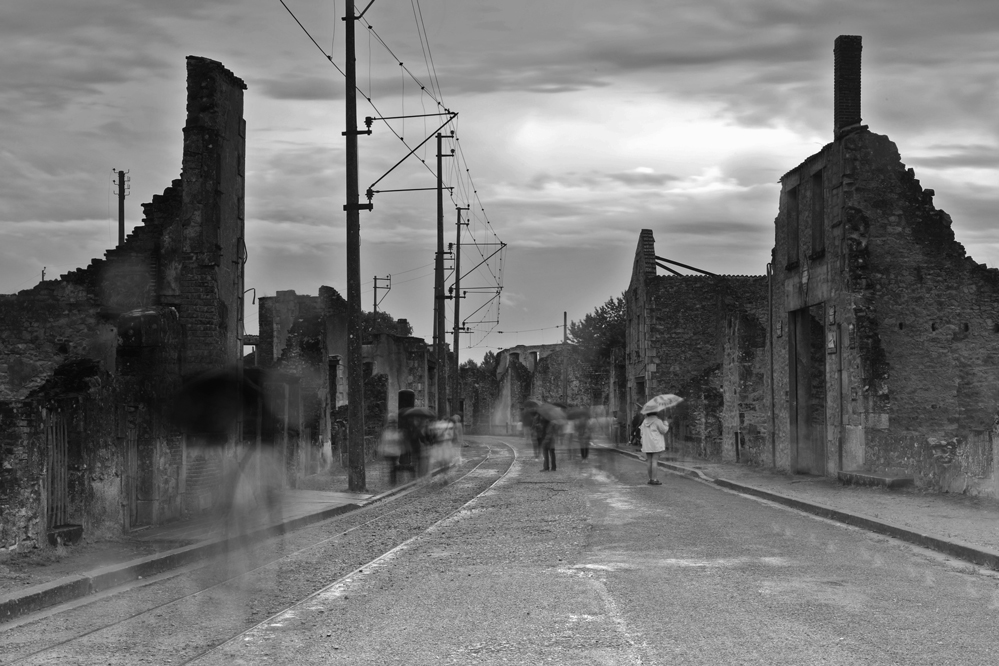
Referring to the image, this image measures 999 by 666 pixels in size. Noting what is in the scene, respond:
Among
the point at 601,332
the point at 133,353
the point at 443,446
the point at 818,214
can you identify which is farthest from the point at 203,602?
the point at 601,332

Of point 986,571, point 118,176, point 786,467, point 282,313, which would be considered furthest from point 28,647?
point 118,176

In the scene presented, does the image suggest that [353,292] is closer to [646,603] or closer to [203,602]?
[203,602]

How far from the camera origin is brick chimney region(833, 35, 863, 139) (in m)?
23.2

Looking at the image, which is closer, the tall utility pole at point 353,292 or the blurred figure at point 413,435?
the tall utility pole at point 353,292

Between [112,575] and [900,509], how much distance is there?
412 inches

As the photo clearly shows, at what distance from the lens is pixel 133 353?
45.3 ft

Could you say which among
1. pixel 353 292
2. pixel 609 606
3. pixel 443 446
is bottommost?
pixel 443 446

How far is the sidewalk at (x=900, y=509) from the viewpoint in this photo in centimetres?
1140

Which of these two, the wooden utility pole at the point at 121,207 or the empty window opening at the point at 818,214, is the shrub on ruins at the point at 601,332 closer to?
the wooden utility pole at the point at 121,207

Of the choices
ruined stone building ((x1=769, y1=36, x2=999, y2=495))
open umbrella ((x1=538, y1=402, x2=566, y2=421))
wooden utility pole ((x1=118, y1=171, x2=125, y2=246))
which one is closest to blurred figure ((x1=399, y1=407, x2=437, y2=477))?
open umbrella ((x1=538, y1=402, x2=566, y2=421))

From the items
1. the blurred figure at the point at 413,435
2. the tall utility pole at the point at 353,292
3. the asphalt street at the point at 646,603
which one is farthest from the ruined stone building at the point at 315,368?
the asphalt street at the point at 646,603

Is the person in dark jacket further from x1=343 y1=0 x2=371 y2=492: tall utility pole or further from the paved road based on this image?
the paved road

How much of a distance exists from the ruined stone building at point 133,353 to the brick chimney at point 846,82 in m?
12.5

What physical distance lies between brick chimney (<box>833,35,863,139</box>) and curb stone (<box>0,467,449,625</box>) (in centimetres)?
1496
